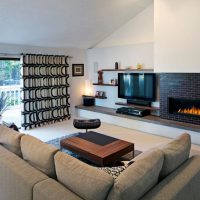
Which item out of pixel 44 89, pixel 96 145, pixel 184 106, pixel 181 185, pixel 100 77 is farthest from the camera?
pixel 100 77

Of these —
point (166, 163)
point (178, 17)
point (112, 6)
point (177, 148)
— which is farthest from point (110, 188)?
point (112, 6)

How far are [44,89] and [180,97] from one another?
337 centimetres

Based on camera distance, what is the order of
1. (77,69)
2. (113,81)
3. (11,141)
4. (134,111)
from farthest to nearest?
(77,69), (113,81), (134,111), (11,141)

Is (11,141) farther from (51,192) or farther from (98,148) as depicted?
(98,148)

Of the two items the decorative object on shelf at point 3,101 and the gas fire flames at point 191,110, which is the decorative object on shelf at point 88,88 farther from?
the gas fire flames at point 191,110

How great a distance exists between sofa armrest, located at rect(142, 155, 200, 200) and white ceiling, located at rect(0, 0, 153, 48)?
3489 millimetres

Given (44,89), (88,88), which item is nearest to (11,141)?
(44,89)

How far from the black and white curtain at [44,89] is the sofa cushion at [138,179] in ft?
14.6

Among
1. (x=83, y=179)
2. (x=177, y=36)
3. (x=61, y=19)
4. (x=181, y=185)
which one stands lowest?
(x=181, y=185)

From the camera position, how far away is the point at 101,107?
6.71 metres

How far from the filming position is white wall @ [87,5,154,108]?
5555mm

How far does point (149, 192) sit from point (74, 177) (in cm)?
55

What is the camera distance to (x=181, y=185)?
1.73m

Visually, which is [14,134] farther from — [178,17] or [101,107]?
[101,107]
